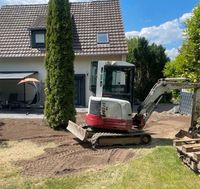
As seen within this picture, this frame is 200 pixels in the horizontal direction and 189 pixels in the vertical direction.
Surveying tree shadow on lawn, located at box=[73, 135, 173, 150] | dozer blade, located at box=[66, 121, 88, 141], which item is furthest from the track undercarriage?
tree shadow on lawn, located at box=[73, 135, 173, 150]

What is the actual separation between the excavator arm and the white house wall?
12.5 metres

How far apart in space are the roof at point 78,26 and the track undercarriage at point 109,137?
41.9ft

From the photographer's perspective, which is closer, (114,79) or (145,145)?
(114,79)

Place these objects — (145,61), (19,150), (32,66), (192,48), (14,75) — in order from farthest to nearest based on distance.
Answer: (145,61) → (32,66) → (14,75) → (192,48) → (19,150)

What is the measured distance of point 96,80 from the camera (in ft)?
39.0

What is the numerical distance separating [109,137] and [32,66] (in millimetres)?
15594

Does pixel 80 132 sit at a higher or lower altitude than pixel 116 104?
lower

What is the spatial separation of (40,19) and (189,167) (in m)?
21.0

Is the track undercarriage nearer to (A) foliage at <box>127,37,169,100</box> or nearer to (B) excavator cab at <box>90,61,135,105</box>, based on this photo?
(B) excavator cab at <box>90,61,135,105</box>

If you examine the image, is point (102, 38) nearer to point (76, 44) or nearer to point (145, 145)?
point (76, 44)

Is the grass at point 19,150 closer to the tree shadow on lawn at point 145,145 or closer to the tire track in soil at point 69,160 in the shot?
the tire track in soil at point 69,160

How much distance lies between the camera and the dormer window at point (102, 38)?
2544 cm

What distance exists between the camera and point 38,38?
2636 cm

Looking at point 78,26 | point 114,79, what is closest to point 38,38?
point 78,26
